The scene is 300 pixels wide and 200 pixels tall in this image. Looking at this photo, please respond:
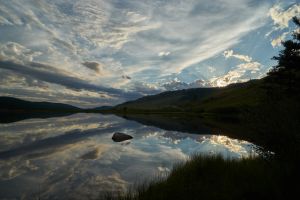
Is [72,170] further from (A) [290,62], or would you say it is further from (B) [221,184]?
(A) [290,62]

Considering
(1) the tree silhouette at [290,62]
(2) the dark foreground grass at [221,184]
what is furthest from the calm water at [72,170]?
(1) the tree silhouette at [290,62]

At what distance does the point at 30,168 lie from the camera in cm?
2062

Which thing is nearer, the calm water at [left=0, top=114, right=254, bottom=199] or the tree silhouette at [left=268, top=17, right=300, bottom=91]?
the calm water at [left=0, top=114, right=254, bottom=199]

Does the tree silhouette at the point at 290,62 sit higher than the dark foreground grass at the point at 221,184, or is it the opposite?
the tree silhouette at the point at 290,62

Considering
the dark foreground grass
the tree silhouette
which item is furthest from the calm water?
the tree silhouette

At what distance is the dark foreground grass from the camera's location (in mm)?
10773

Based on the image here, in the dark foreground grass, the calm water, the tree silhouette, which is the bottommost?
the calm water

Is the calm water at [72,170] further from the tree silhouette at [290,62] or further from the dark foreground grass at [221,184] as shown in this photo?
the tree silhouette at [290,62]

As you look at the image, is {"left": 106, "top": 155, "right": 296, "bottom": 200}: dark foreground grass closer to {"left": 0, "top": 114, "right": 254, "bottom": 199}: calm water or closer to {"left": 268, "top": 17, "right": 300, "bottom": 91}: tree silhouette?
{"left": 0, "top": 114, "right": 254, "bottom": 199}: calm water

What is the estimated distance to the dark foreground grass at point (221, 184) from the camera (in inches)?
424

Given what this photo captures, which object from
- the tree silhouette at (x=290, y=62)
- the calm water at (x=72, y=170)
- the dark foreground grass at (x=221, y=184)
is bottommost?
the calm water at (x=72, y=170)

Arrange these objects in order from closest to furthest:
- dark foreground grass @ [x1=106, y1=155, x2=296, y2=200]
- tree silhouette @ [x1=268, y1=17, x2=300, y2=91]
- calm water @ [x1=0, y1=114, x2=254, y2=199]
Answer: dark foreground grass @ [x1=106, y1=155, x2=296, y2=200], calm water @ [x1=0, y1=114, x2=254, y2=199], tree silhouette @ [x1=268, y1=17, x2=300, y2=91]

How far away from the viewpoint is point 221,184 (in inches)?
509

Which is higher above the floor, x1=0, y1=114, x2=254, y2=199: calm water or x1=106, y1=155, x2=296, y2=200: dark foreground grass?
x1=106, y1=155, x2=296, y2=200: dark foreground grass
